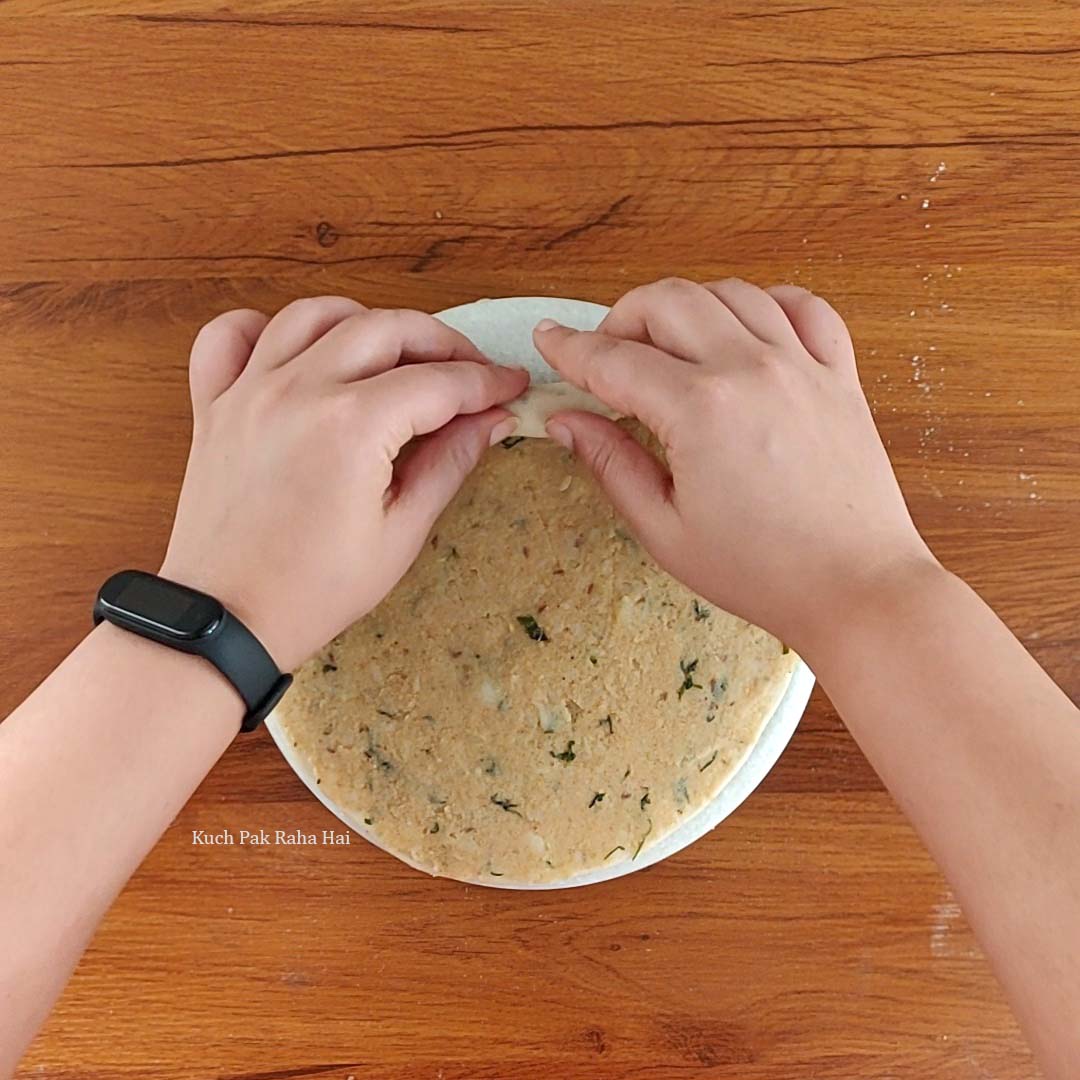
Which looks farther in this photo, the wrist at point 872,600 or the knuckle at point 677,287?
the knuckle at point 677,287

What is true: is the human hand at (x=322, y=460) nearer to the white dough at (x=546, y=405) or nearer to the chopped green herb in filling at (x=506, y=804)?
the white dough at (x=546, y=405)

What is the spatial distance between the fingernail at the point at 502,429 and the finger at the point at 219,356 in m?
0.19

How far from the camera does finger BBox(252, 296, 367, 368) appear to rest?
2.25ft

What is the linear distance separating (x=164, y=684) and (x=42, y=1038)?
0.44 m

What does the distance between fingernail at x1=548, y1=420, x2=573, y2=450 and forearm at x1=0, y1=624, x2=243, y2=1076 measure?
0.92 feet

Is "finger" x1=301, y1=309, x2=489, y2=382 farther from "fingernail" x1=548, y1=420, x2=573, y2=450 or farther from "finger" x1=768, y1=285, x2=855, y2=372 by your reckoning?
"finger" x1=768, y1=285, x2=855, y2=372

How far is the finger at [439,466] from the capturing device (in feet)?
2.16

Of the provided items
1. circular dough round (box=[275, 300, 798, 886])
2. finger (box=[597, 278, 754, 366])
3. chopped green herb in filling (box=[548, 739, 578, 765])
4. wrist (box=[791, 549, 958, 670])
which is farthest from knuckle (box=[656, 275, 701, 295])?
chopped green herb in filling (box=[548, 739, 578, 765])

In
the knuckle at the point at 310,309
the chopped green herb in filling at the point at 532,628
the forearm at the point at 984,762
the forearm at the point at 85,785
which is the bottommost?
the chopped green herb in filling at the point at 532,628

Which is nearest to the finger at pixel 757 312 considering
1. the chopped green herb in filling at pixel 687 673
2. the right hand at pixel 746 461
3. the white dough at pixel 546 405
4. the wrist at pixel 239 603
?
the right hand at pixel 746 461

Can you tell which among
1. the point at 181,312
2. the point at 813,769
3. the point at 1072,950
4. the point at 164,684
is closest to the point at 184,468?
the point at 181,312

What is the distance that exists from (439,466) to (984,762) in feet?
1.26

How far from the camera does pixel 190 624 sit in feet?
1.88

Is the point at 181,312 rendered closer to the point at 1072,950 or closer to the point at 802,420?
the point at 802,420
